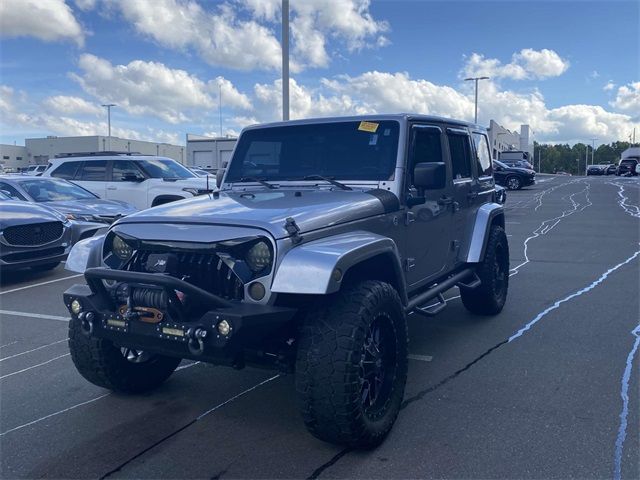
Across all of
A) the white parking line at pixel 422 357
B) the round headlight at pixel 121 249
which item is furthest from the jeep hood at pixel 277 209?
the white parking line at pixel 422 357

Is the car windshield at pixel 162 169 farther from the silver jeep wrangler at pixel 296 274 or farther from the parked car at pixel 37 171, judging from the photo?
the silver jeep wrangler at pixel 296 274

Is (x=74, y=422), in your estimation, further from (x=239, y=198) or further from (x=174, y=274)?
(x=239, y=198)

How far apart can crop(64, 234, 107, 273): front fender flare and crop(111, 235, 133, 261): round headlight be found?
0.09m

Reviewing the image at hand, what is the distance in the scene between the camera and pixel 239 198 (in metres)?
4.38

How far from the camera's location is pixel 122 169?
13406 millimetres

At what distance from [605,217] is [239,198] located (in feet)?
49.8

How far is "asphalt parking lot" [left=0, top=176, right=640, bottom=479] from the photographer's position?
335 cm

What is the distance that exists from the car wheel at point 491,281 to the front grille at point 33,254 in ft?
19.3

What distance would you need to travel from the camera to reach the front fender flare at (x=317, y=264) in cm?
319

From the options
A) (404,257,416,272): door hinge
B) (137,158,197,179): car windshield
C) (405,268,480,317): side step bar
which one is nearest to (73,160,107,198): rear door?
(137,158,197,179): car windshield

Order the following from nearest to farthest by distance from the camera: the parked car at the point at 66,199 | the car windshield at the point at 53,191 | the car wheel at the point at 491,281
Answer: the car wheel at the point at 491,281, the parked car at the point at 66,199, the car windshield at the point at 53,191

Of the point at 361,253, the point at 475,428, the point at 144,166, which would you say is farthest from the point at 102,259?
the point at 144,166

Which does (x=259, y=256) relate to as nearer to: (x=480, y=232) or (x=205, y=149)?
(x=480, y=232)

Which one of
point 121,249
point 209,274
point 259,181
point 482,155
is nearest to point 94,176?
point 482,155
